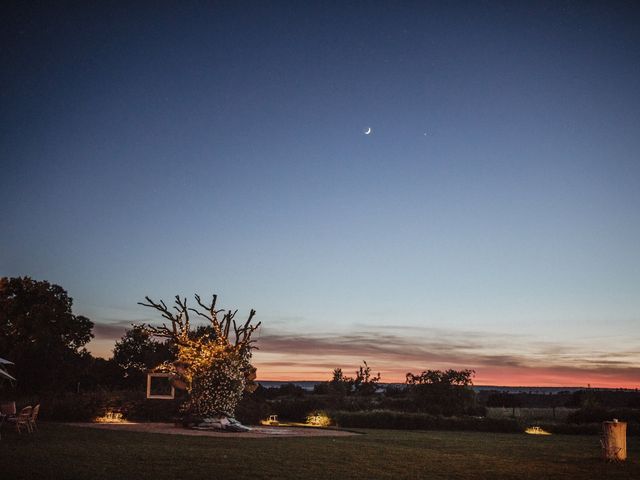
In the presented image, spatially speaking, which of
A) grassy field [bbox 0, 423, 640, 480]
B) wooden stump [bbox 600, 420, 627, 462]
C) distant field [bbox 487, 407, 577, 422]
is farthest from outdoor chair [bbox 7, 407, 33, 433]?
distant field [bbox 487, 407, 577, 422]

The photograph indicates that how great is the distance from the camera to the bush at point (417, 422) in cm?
2614

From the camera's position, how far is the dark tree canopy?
36625mm

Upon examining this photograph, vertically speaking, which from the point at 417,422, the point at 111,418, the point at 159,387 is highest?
the point at 159,387

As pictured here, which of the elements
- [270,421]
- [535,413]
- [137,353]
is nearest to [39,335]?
[137,353]

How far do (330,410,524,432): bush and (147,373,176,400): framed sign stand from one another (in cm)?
723

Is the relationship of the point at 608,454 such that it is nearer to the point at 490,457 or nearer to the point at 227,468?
the point at 490,457

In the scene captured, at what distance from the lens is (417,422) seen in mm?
26609

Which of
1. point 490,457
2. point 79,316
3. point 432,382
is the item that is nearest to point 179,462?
point 490,457

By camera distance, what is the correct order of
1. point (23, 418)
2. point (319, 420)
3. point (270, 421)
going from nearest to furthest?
point (23, 418)
point (270, 421)
point (319, 420)

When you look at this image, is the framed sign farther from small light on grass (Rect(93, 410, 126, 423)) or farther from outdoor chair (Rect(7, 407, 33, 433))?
outdoor chair (Rect(7, 407, 33, 433))

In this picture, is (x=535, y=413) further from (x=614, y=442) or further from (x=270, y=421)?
(x=614, y=442)

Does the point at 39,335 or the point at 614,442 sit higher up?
the point at 39,335

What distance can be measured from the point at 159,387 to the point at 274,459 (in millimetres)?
14487

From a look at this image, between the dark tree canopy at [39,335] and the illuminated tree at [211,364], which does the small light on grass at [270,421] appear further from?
the dark tree canopy at [39,335]
